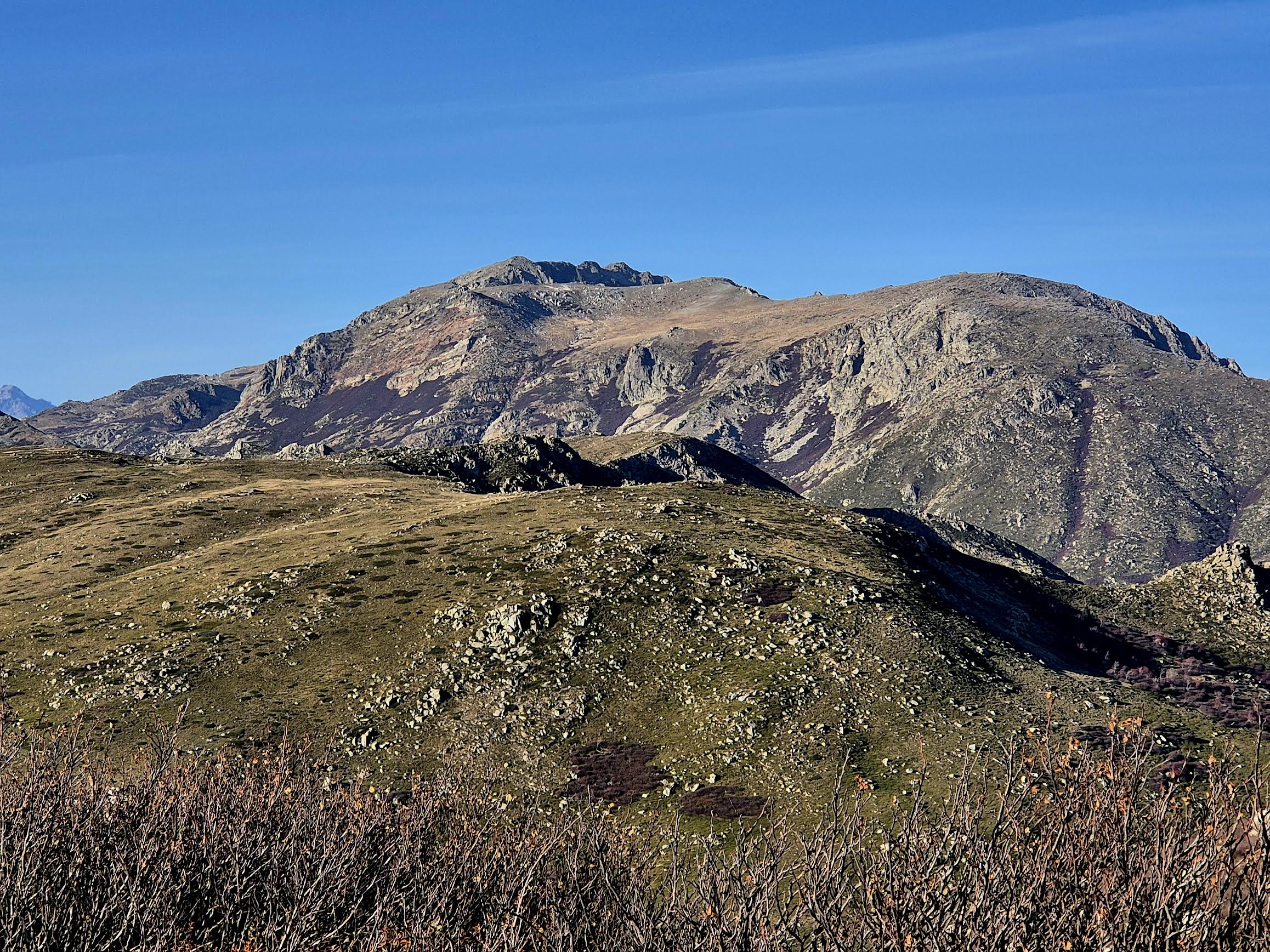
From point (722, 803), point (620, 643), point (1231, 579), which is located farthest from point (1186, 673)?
point (722, 803)

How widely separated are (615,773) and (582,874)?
107ft

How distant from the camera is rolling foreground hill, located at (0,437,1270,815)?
219 feet

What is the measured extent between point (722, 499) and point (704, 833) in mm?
63250

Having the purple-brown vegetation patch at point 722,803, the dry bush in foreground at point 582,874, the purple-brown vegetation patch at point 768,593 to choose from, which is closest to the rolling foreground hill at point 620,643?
the purple-brown vegetation patch at point 722,803

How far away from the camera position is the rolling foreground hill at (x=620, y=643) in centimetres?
6675

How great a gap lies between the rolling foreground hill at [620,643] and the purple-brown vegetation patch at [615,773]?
0.21 m

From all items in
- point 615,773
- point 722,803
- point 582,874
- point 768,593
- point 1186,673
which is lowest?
point 722,803

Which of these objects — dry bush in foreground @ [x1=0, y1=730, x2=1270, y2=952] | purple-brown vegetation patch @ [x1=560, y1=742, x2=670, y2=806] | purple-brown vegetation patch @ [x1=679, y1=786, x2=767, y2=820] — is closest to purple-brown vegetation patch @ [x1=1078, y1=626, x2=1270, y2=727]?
purple-brown vegetation patch @ [x1=679, y1=786, x2=767, y2=820]

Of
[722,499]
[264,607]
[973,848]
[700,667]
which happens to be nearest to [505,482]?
[722,499]

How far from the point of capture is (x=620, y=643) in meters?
78.4

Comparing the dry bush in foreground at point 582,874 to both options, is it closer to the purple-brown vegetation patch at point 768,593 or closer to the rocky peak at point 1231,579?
the purple-brown vegetation patch at point 768,593

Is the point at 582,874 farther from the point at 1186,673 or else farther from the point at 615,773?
the point at 1186,673

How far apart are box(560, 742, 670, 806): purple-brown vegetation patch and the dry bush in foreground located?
24.8 m

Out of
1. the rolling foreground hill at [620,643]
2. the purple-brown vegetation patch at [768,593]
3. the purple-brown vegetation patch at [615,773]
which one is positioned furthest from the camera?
the purple-brown vegetation patch at [768,593]
